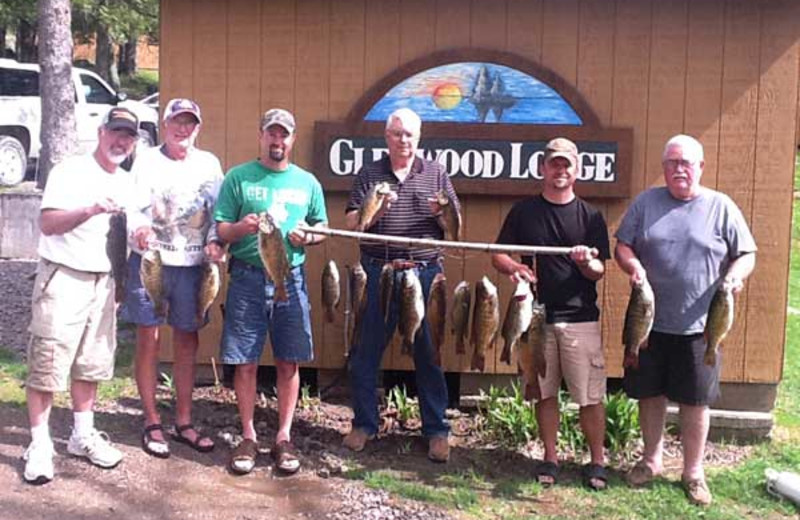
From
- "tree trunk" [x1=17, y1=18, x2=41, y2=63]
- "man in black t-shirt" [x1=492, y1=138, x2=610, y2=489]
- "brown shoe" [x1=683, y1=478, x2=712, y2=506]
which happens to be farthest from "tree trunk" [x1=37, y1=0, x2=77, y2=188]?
"tree trunk" [x1=17, y1=18, x2=41, y2=63]

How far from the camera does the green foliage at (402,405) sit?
6430 millimetres

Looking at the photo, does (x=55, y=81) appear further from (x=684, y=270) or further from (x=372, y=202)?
(x=684, y=270)

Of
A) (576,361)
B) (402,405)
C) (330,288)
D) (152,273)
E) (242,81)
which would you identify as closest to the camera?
(152,273)

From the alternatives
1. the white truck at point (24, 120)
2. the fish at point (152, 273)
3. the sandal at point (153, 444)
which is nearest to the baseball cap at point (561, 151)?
Answer: the fish at point (152, 273)

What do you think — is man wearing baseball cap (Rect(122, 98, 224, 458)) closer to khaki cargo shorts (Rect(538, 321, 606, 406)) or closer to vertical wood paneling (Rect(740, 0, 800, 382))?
khaki cargo shorts (Rect(538, 321, 606, 406))

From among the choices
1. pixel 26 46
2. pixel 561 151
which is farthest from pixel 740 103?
pixel 26 46

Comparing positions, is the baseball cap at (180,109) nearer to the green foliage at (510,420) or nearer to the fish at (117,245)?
the fish at (117,245)

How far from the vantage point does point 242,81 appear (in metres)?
6.56

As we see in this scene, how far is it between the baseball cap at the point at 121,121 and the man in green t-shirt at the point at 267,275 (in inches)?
21.8

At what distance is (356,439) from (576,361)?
1436mm

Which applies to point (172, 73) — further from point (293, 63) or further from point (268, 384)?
point (268, 384)

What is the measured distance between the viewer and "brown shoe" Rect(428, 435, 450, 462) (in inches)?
231

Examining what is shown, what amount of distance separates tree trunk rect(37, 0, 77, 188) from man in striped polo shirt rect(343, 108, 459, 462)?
7.06m

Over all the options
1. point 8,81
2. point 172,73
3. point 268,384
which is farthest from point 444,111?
point 8,81
